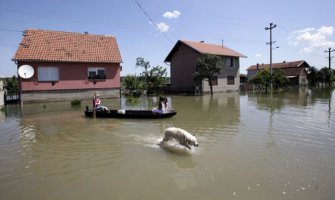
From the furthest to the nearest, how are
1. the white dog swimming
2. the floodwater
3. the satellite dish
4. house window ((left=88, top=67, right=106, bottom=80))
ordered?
house window ((left=88, top=67, right=106, bottom=80)) < the satellite dish < the white dog swimming < the floodwater

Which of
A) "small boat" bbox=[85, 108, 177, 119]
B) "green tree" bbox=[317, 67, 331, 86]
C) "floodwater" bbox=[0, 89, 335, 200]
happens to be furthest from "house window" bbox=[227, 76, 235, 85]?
"floodwater" bbox=[0, 89, 335, 200]

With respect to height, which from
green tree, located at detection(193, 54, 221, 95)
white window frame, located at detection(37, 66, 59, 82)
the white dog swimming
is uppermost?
green tree, located at detection(193, 54, 221, 95)

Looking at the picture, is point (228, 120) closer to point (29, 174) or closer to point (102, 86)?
point (29, 174)

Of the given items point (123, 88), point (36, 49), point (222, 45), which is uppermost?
point (222, 45)

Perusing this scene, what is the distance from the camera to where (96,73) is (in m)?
27.3

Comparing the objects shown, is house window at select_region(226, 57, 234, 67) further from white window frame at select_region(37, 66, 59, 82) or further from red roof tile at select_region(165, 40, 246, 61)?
white window frame at select_region(37, 66, 59, 82)

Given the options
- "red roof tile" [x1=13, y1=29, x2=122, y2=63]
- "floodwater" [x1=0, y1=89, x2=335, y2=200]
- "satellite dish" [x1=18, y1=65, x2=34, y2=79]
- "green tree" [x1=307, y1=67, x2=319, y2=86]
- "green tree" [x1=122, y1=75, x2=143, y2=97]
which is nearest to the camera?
"floodwater" [x1=0, y1=89, x2=335, y2=200]

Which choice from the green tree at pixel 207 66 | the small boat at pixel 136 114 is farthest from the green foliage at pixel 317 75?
the small boat at pixel 136 114

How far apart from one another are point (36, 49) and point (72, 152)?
64.8 ft

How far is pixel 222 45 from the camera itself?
145 ft

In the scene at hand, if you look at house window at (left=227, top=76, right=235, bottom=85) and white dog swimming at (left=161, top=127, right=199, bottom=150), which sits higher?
house window at (left=227, top=76, right=235, bottom=85)

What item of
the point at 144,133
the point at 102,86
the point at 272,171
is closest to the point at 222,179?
the point at 272,171

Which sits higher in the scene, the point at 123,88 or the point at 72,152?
the point at 123,88

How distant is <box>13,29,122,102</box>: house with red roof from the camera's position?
80.0 ft
